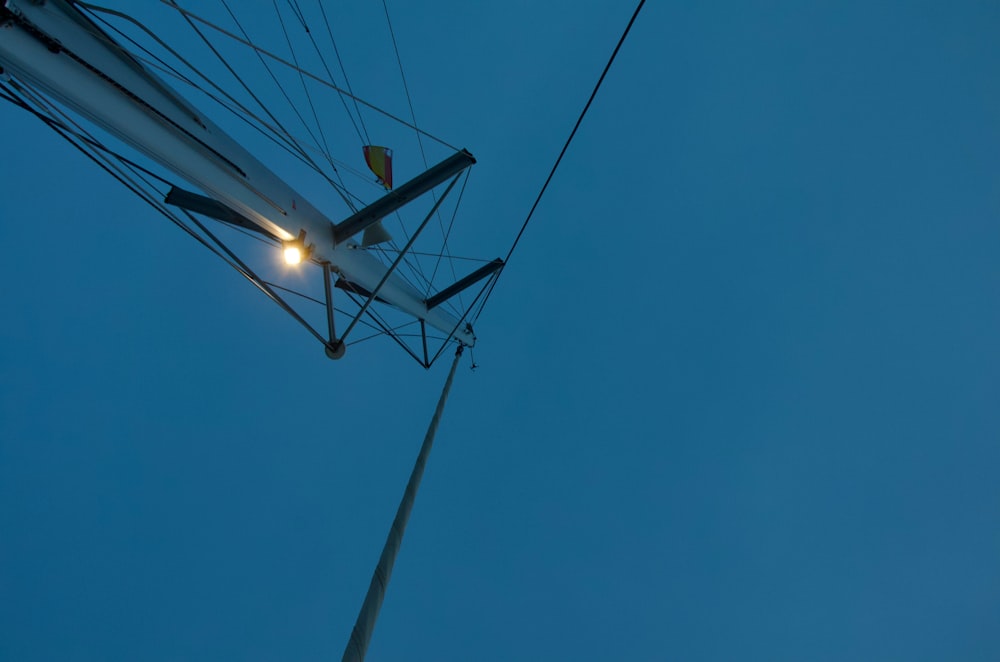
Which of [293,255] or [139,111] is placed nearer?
[139,111]

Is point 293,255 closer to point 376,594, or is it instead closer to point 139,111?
point 139,111

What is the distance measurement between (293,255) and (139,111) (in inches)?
71.2

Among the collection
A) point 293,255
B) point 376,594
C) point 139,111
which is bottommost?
point 376,594

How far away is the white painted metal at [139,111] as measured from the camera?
2.15m

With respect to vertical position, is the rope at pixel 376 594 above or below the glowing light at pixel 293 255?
below

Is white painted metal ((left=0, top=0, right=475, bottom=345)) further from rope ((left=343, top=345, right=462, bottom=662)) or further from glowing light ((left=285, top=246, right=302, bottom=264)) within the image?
rope ((left=343, top=345, right=462, bottom=662))

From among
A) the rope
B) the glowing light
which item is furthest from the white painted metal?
the rope

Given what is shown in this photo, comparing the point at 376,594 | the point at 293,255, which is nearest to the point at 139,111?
the point at 293,255

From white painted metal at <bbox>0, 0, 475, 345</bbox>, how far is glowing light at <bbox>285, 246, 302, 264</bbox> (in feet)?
0.44

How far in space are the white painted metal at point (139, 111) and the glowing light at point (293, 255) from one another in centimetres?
13

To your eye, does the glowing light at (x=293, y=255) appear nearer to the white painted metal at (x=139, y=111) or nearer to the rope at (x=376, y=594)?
the white painted metal at (x=139, y=111)

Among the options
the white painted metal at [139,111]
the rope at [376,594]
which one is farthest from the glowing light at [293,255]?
the rope at [376,594]

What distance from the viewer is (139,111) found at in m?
2.75

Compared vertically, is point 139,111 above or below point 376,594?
above
